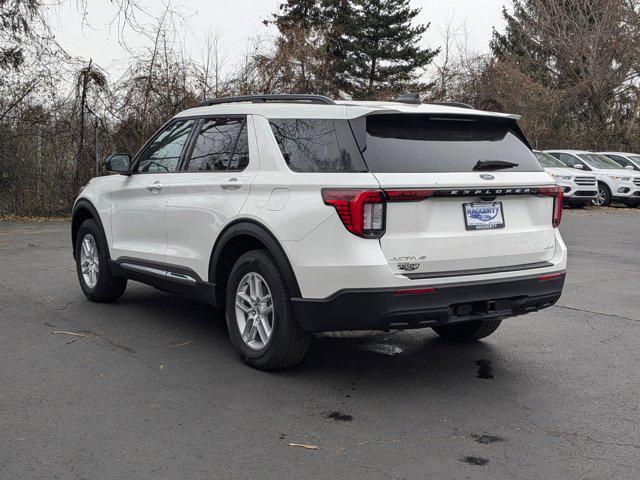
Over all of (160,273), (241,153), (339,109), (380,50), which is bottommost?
(160,273)

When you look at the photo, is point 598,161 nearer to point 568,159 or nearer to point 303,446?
point 568,159

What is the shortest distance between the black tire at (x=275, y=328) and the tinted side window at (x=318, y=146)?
0.67 m

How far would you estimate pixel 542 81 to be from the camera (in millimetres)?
39375

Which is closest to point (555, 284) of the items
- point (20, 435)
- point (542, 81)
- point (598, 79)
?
point (20, 435)

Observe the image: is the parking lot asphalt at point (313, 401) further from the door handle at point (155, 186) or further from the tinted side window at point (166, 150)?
the tinted side window at point (166, 150)

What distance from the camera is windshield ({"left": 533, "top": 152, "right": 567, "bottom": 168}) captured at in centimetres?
2422

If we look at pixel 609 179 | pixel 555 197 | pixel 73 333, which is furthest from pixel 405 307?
pixel 609 179

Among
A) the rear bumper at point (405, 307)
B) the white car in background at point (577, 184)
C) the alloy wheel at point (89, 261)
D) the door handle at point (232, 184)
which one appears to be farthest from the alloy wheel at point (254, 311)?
the white car in background at point (577, 184)

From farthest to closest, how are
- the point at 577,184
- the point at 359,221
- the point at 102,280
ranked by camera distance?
the point at 577,184 < the point at 102,280 < the point at 359,221

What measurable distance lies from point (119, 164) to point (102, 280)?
1190 mm

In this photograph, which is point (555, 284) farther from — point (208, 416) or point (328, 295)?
point (208, 416)

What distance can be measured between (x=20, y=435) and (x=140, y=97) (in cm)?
1404

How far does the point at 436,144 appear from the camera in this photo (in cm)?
511

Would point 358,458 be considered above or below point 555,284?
below
